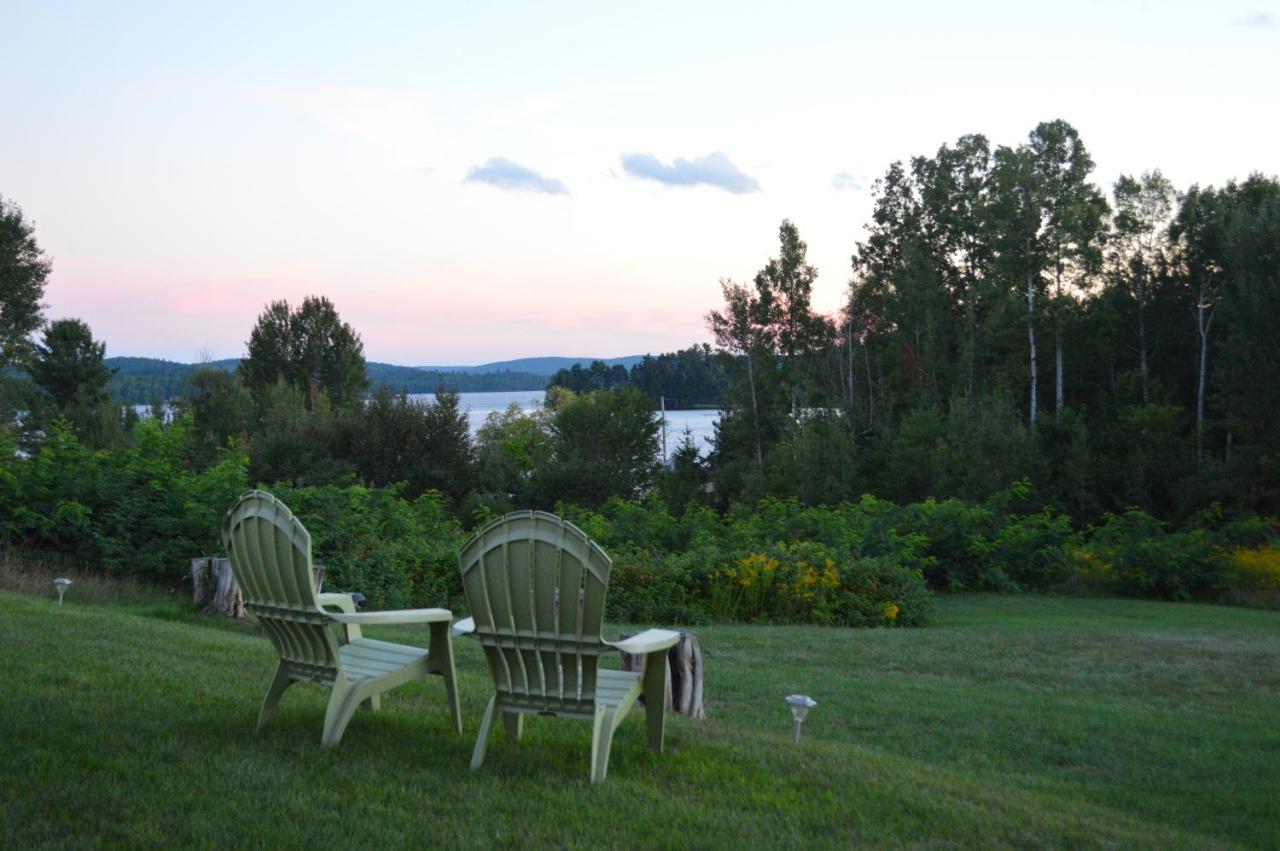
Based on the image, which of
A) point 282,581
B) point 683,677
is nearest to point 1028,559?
point 683,677

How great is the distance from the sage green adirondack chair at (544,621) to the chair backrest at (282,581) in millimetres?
753

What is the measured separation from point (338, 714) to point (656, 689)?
151cm

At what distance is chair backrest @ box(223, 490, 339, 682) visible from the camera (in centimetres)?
519

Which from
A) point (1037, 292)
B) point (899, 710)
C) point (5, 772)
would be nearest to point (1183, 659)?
point (899, 710)

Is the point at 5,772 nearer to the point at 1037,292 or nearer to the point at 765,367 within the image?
the point at 1037,292

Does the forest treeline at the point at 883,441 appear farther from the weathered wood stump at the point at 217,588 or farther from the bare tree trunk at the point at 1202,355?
the weathered wood stump at the point at 217,588

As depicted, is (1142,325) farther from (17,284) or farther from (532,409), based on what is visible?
(532,409)

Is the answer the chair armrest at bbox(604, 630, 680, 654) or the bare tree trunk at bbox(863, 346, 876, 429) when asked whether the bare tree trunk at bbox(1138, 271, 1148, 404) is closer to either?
the bare tree trunk at bbox(863, 346, 876, 429)

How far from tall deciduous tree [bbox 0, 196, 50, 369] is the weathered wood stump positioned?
29.3 m

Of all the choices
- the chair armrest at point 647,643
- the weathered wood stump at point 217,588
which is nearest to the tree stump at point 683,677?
the chair armrest at point 647,643

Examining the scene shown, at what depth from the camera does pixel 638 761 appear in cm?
527

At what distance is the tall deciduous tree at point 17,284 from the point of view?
35812 millimetres

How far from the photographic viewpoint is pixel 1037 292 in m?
40.5

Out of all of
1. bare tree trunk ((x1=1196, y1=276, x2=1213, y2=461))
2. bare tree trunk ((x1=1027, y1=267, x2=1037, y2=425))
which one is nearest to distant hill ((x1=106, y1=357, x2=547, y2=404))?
bare tree trunk ((x1=1027, y1=267, x2=1037, y2=425))
